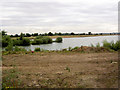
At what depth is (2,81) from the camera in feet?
16.4

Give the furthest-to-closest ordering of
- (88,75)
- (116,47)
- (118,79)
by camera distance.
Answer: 1. (116,47)
2. (88,75)
3. (118,79)

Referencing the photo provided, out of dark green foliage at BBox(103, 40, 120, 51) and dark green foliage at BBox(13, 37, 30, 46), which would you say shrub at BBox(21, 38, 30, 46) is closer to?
dark green foliage at BBox(13, 37, 30, 46)

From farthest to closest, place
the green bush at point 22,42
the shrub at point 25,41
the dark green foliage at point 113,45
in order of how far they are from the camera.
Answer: the shrub at point 25,41
the green bush at point 22,42
the dark green foliage at point 113,45

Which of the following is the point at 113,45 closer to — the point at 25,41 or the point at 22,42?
the point at 25,41

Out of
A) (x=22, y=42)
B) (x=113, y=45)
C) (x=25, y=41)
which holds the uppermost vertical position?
(x=25, y=41)

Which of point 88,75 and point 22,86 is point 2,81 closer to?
point 22,86

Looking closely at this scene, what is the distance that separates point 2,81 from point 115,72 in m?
3.85

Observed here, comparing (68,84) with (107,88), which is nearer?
(107,88)

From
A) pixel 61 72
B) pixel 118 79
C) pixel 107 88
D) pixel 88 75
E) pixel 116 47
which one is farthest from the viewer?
pixel 116 47

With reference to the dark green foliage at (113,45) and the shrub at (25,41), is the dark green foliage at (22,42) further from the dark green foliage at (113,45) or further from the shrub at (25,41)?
the dark green foliage at (113,45)

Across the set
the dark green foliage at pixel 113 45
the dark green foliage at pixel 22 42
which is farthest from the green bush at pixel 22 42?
the dark green foliage at pixel 113 45

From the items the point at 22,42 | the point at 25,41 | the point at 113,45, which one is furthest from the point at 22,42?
the point at 113,45

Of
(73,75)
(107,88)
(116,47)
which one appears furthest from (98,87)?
(116,47)

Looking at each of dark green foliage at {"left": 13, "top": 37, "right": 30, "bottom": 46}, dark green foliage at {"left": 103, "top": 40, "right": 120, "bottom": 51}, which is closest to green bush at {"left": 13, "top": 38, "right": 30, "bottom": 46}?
dark green foliage at {"left": 13, "top": 37, "right": 30, "bottom": 46}
